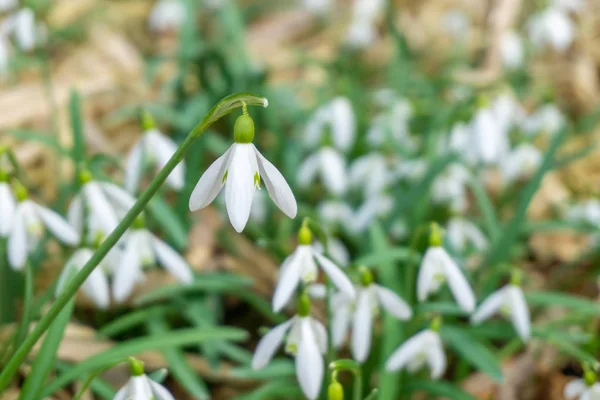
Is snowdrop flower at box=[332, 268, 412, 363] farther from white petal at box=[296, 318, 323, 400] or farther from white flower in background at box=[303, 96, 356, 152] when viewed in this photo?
white flower in background at box=[303, 96, 356, 152]

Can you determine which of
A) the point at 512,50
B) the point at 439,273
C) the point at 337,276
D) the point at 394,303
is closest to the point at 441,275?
A: the point at 439,273

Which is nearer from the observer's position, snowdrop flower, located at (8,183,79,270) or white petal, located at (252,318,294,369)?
white petal, located at (252,318,294,369)

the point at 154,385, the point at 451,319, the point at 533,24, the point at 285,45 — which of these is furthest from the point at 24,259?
the point at 285,45

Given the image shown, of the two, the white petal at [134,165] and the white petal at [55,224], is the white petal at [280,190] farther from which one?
the white petal at [134,165]

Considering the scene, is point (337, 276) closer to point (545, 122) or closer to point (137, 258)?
point (137, 258)

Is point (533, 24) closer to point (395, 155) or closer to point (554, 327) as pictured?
point (395, 155)

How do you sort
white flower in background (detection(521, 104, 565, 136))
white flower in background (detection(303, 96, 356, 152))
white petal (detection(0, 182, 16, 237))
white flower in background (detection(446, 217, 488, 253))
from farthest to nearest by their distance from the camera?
white flower in background (detection(521, 104, 565, 136)) → white flower in background (detection(303, 96, 356, 152)) → white flower in background (detection(446, 217, 488, 253)) → white petal (detection(0, 182, 16, 237))

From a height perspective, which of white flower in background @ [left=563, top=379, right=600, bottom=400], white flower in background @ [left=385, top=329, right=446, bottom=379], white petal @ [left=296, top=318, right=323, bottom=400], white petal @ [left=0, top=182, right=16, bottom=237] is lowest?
white flower in background @ [left=563, top=379, right=600, bottom=400]

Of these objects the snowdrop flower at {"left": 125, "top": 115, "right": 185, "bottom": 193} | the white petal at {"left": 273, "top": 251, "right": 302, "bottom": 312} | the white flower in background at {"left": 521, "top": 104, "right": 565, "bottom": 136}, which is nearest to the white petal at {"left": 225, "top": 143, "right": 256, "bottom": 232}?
the white petal at {"left": 273, "top": 251, "right": 302, "bottom": 312}

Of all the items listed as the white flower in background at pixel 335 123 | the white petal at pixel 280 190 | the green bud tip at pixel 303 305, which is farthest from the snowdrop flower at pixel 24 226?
the white flower in background at pixel 335 123
